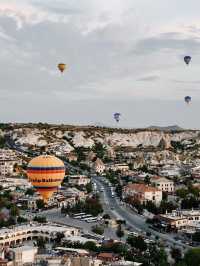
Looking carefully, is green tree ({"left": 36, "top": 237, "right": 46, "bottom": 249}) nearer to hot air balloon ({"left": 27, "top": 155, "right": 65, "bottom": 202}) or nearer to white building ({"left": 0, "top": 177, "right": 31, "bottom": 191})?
hot air balloon ({"left": 27, "top": 155, "right": 65, "bottom": 202})

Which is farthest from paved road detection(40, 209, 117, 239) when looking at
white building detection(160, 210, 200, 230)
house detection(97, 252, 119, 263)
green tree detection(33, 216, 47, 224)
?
house detection(97, 252, 119, 263)

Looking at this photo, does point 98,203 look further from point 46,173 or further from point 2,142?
point 2,142

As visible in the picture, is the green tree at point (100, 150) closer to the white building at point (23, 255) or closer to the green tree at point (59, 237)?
the green tree at point (59, 237)

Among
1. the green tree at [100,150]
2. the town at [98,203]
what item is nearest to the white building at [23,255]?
the town at [98,203]

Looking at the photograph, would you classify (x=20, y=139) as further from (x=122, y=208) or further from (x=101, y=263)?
(x=101, y=263)

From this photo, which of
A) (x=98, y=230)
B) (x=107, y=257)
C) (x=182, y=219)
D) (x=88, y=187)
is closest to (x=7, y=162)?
(x=88, y=187)
